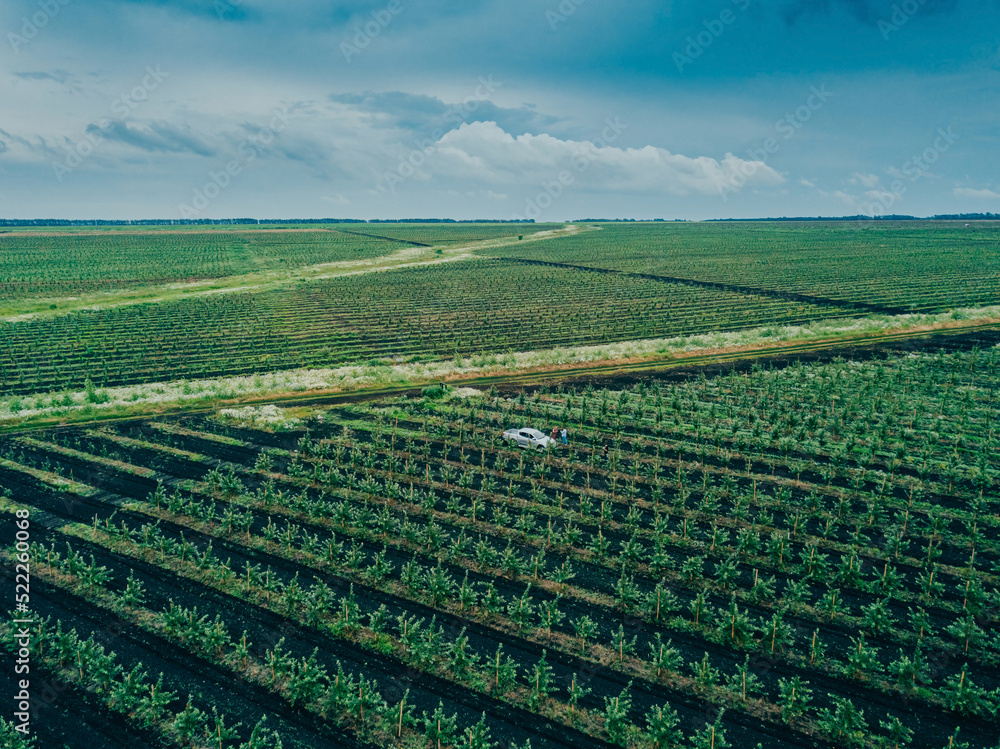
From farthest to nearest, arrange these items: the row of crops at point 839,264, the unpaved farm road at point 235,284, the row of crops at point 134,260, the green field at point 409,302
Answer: the row of crops at point 134,260, the row of crops at point 839,264, the unpaved farm road at point 235,284, the green field at point 409,302

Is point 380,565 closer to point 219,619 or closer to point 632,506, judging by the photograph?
point 219,619

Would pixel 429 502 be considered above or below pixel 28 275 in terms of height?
below

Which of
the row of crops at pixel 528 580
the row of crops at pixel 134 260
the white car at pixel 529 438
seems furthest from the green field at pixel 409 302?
the white car at pixel 529 438

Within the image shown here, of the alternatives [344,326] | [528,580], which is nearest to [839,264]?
[344,326]

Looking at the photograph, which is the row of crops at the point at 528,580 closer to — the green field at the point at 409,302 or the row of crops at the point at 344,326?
the row of crops at the point at 344,326

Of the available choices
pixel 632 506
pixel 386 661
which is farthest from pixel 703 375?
pixel 386 661

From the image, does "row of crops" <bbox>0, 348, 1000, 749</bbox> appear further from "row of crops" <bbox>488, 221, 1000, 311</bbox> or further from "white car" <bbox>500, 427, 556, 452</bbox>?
"row of crops" <bbox>488, 221, 1000, 311</bbox>
